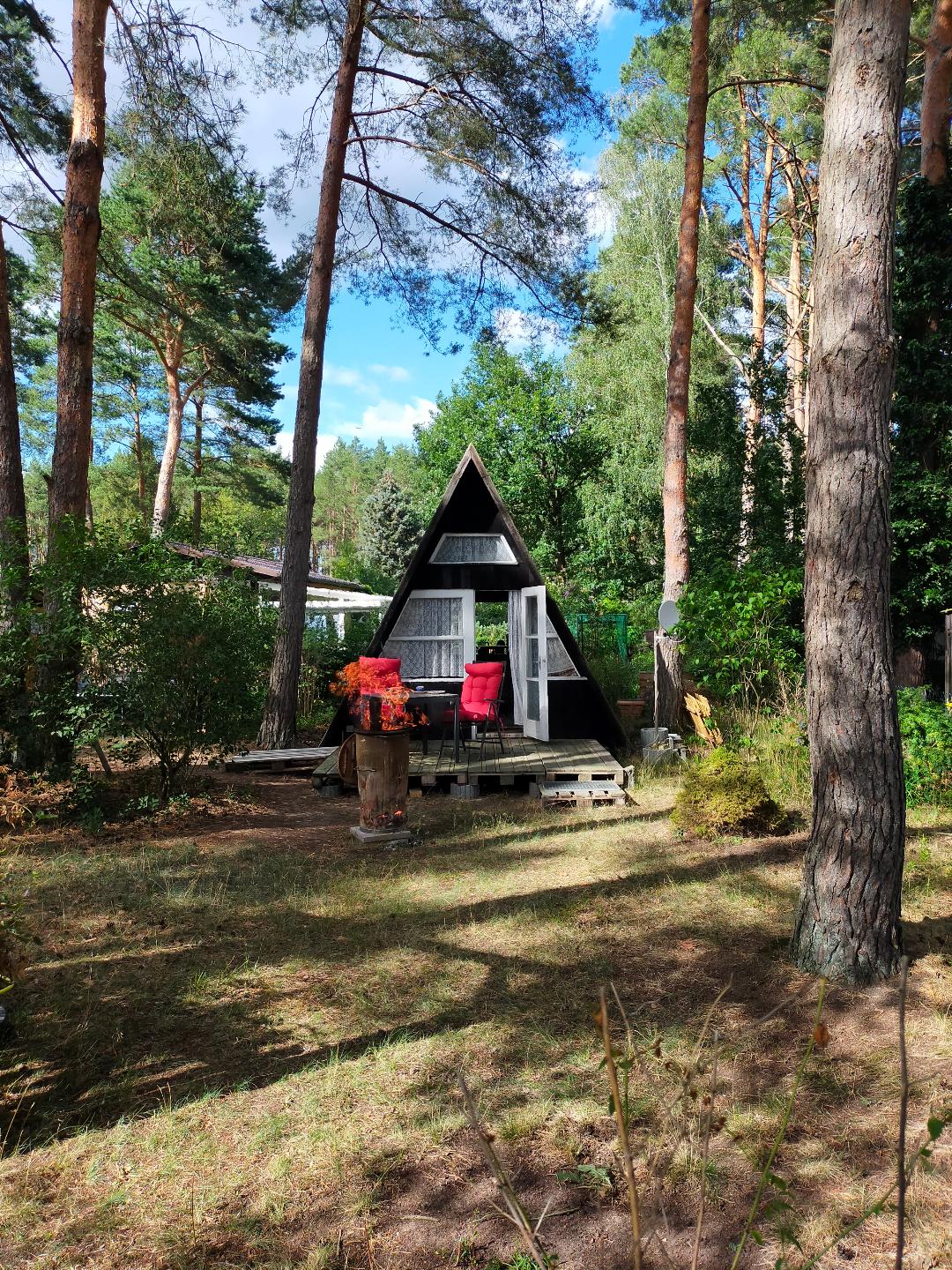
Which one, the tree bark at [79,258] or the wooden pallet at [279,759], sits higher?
the tree bark at [79,258]

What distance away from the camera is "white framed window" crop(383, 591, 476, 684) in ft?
33.9

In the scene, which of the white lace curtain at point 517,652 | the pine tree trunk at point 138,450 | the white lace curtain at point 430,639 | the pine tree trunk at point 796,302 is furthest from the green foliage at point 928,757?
the pine tree trunk at point 138,450

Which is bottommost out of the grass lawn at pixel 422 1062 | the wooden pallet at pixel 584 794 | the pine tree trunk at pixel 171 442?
the grass lawn at pixel 422 1062

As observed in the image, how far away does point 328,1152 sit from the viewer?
273 centimetres

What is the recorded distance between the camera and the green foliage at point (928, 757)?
22.5 feet

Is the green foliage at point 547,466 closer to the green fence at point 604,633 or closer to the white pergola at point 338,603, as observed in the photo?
the green fence at point 604,633

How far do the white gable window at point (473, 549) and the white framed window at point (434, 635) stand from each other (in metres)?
0.44

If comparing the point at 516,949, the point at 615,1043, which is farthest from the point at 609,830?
the point at 615,1043

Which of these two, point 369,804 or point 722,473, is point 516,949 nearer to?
point 369,804

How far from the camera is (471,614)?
10414mm

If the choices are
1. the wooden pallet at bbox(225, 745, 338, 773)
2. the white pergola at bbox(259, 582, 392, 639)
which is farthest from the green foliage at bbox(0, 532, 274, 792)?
the white pergola at bbox(259, 582, 392, 639)

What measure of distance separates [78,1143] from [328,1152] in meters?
0.85

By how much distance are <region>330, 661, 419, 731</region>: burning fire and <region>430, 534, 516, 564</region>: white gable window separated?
11.5 feet

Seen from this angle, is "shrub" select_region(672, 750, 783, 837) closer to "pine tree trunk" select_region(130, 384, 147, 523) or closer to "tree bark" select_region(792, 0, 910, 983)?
"tree bark" select_region(792, 0, 910, 983)
